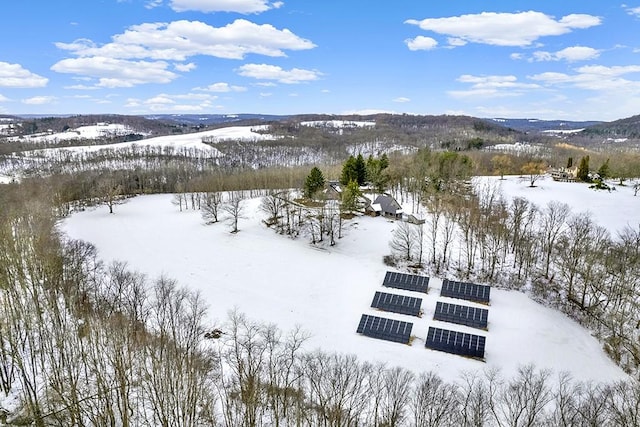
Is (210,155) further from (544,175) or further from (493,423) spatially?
(493,423)

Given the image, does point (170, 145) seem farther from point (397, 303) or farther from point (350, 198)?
point (397, 303)

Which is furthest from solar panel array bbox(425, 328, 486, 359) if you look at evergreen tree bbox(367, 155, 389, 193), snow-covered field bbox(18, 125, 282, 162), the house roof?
snow-covered field bbox(18, 125, 282, 162)

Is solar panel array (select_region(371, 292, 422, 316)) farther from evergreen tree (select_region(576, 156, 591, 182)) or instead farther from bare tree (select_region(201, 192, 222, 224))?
evergreen tree (select_region(576, 156, 591, 182))

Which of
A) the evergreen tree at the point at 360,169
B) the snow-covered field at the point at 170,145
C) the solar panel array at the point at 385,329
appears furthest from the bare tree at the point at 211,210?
the snow-covered field at the point at 170,145

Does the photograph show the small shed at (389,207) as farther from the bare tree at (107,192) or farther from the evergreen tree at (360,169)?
the bare tree at (107,192)

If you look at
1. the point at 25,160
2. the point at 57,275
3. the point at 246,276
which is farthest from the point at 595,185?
the point at 25,160

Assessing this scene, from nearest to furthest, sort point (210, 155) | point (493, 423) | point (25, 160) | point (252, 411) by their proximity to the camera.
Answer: point (252, 411) → point (493, 423) → point (25, 160) → point (210, 155)
